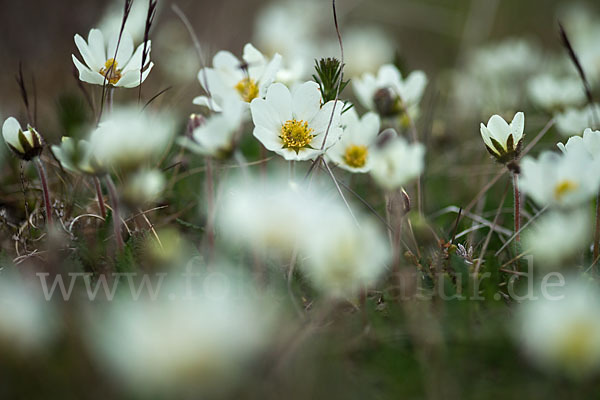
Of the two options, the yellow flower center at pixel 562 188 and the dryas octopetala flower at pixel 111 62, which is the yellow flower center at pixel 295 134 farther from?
the yellow flower center at pixel 562 188

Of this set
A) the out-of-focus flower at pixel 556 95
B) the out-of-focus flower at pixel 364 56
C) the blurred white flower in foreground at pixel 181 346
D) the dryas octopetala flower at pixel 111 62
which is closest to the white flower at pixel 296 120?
the dryas octopetala flower at pixel 111 62

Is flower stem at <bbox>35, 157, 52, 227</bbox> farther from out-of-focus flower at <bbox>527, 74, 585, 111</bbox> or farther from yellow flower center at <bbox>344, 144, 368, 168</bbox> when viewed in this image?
out-of-focus flower at <bbox>527, 74, 585, 111</bbox>

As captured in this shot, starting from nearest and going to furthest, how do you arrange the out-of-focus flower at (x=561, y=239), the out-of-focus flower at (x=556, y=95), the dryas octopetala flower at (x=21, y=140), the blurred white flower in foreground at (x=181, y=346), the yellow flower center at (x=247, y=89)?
the blurred white flower in foreground at (x=181, y=346) → the out-of-focus flower at (x=561, y=239) → the dryas octopetala flower at (x=21, y=140) → the yellow flower center at (x=247, y=89) → the out-of-focus flower at (x=556, y=95)

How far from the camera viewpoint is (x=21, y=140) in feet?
3.23

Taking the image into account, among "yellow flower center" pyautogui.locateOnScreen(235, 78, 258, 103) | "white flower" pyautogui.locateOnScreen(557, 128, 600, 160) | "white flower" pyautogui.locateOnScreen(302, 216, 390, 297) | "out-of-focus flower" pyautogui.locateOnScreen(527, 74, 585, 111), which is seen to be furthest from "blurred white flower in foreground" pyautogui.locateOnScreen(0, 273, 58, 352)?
"out-of-focus flower" pyautogui.locateOnScreen(527, 74, 585, 111)

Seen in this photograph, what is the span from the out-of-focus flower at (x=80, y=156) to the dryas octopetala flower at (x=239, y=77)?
0.95 ft

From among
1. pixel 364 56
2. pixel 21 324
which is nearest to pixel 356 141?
pixel 21 324

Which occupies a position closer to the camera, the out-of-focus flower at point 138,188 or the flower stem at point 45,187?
the out-of-focus flower at point 138,188

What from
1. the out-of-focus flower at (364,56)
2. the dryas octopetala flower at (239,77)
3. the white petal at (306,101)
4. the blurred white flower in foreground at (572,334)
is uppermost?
the out-of-focus flower at (364,56)

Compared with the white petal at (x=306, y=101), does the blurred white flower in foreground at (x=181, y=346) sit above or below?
below

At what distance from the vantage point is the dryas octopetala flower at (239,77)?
1.13 metres

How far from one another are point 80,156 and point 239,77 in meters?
0.46

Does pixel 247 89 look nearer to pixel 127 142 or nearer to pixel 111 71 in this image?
pixel 111 71

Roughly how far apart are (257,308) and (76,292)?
0.34 metres
